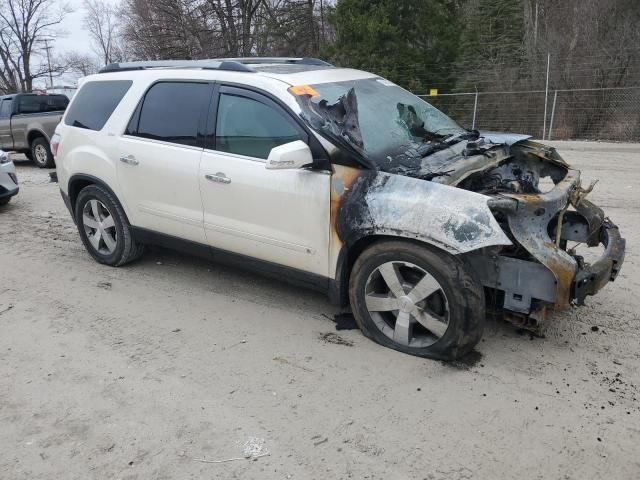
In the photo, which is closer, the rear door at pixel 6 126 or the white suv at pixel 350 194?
the white suv at pixel 350 194

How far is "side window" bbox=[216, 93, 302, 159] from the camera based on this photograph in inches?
147

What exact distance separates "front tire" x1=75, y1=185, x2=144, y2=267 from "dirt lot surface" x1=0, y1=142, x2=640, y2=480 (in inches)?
20.2

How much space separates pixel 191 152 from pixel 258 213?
0.82m

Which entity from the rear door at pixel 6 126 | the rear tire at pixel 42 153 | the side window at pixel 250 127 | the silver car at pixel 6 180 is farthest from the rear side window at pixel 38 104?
the side window at pixel 250 127

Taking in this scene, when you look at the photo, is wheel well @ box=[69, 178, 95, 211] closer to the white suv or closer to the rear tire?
the white suv

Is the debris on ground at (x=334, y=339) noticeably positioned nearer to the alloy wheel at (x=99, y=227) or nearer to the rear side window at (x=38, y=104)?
the alloy wheel at (x=99, y=227)

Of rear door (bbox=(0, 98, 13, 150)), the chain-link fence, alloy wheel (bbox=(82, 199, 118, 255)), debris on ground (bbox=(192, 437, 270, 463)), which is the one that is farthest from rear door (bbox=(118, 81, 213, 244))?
the chain-link fence

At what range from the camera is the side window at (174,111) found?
166 inches

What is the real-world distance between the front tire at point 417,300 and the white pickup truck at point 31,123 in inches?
447

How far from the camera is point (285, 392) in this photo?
→ 3189 mm

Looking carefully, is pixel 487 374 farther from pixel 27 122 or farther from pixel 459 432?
pixel 27 122

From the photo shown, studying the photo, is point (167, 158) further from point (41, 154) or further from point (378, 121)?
→ point (41, 154)

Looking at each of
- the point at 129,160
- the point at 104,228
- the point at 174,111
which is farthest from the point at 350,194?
the point at 104,228

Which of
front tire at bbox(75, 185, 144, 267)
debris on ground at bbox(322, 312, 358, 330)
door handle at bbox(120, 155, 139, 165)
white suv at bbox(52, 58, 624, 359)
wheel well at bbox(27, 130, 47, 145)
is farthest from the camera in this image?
wheel well at bbox(27, 130, 47, 145)
